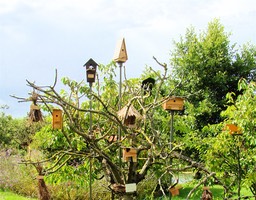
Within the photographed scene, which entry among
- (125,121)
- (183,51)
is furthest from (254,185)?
(183,51)

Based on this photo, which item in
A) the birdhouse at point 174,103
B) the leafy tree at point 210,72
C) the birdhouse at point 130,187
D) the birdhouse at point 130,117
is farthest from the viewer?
the leafy tree at point 210,72

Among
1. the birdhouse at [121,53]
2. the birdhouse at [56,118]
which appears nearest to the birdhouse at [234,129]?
the birdhouse at [121,53]

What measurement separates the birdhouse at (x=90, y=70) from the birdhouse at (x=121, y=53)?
297 millimetres

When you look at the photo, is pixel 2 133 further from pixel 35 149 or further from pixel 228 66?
pixel 228 66

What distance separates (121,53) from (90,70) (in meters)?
0.38

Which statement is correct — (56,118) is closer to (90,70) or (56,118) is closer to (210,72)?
(90,70)

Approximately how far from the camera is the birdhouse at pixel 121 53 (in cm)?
354

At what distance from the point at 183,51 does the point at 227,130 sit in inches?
330

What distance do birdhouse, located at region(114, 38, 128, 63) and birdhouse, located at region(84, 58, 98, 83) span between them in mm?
297

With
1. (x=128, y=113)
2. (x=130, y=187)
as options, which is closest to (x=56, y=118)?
(x=128, y=113)

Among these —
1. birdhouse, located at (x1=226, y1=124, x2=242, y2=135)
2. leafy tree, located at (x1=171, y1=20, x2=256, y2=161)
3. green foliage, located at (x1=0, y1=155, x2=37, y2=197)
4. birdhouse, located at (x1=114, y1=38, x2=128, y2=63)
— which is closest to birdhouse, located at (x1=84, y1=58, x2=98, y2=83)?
birdhouse, located at (x1=114, y1=38, x2=128, y2=63)

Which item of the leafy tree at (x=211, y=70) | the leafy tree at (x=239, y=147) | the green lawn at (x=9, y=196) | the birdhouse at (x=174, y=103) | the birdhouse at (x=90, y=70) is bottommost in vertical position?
the green lawn at (x=9, y=196)

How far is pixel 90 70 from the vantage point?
3707mm

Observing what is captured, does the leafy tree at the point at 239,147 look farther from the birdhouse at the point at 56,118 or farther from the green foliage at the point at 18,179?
the green foliage at the point at 18,179
